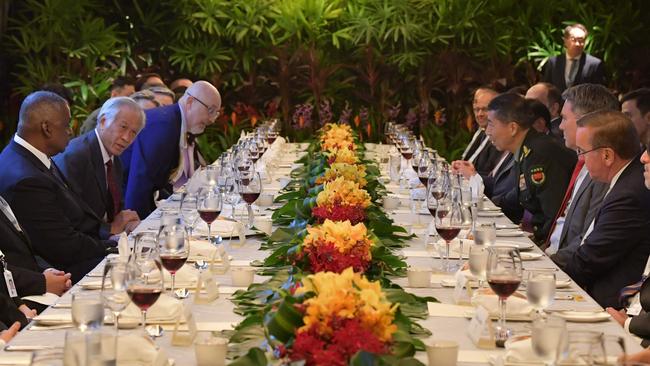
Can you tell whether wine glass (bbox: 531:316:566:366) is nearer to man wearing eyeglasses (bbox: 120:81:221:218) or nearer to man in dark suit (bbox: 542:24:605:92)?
man wearing eyeglasses (bbox: 120:81:221:218)

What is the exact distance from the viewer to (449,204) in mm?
3293

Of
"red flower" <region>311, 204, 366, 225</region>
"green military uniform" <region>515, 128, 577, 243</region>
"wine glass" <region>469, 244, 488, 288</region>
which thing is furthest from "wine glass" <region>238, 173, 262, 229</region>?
"green military uniform" <region>515, 128, 577, 243</region>

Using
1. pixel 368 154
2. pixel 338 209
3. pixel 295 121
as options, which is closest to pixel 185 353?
pixel 338 209

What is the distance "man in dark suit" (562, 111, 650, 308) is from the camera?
398cm

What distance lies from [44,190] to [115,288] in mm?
2252

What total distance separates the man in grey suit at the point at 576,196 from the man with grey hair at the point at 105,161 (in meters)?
1.97

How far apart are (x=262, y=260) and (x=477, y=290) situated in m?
0.83

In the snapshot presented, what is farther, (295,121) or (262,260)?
(295,121)

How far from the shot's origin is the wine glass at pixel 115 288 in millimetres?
2307

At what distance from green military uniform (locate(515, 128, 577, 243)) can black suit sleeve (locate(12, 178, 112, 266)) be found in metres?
2.15

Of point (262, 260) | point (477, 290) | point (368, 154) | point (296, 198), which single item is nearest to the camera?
point (477, 290)

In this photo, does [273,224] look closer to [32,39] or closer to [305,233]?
[305,233]

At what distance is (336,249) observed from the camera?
263 cm

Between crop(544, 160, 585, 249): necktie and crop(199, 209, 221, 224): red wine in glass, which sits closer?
crop(199, 209, 221, 224): red wine in glass
